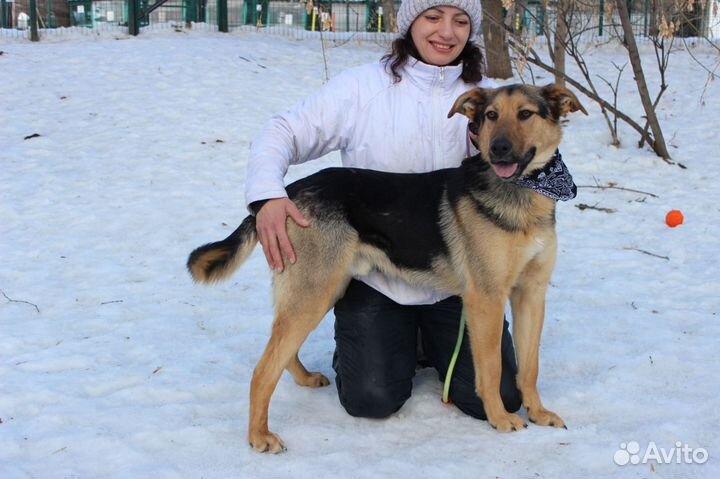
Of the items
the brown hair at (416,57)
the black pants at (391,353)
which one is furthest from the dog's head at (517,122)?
the black pants at (391,353)

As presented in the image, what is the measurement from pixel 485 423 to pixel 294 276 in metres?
1.19

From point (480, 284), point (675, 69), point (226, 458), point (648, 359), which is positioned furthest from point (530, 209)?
point (675, 69)

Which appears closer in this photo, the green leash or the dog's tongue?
the dog's tongue

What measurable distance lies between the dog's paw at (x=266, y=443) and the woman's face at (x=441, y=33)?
2031mm

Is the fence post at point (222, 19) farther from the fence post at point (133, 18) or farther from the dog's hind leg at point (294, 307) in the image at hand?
the dog's hind leg at point (294, 307)

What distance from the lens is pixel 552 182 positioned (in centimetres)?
336

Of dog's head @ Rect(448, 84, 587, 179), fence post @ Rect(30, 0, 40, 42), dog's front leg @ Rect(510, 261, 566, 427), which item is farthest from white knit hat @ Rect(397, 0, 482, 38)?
fence post @ Rect(30, 0, 40, 42)

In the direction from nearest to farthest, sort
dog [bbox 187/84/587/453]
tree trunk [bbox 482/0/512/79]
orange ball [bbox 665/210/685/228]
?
1. dog [bbox 187/84/587/453]
2. orange ball [bbox 665/210/685/228]
3. tree trunk [bbox 482/0/512/79]

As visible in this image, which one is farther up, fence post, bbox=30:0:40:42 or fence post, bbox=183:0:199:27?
fence post, bbox=183:0:199:27

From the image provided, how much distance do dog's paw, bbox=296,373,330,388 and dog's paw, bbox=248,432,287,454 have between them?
715mm

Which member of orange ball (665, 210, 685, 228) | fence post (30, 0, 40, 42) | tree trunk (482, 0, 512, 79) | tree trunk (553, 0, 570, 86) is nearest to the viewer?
orange ball (665, 210, 685, 228)

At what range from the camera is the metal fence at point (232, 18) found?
14617 mm

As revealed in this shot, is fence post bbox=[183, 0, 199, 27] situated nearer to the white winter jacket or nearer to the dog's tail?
the white winter jacket

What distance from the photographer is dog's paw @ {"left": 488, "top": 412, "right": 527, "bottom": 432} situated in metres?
3.35
